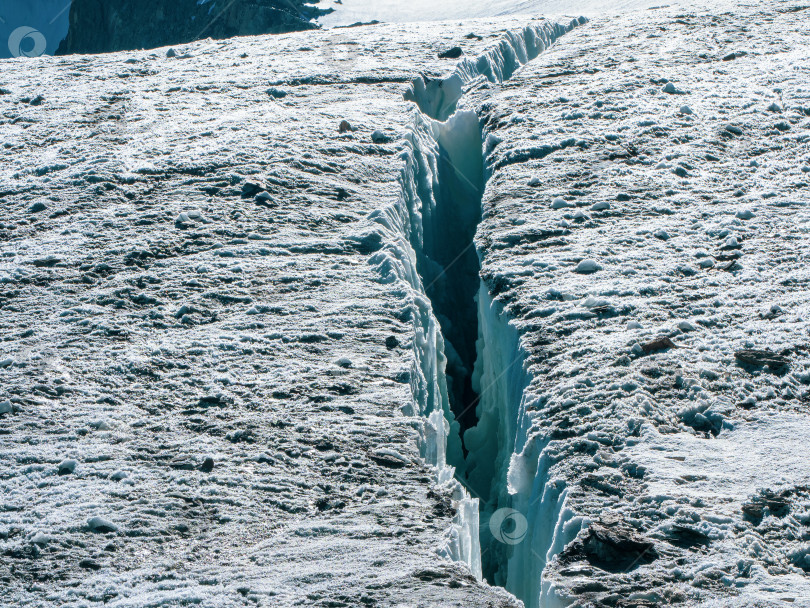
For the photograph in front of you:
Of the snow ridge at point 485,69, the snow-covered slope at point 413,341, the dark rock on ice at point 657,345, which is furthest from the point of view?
the snow ridge at point 485,69

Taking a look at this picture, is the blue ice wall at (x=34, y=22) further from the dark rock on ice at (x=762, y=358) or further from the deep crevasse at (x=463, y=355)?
the dark rock on ice at (x=762, y=358)

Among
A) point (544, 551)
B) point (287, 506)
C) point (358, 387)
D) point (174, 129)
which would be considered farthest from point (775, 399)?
point (174, 129)

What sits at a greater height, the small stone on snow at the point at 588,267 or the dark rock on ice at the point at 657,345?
the small stone on snow at the point at 588,267

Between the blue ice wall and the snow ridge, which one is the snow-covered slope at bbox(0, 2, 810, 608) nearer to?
the snow ridge

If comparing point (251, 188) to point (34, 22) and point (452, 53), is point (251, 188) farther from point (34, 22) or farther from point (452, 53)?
point (34, 22)

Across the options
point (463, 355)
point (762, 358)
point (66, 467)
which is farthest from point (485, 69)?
point (66, 467)

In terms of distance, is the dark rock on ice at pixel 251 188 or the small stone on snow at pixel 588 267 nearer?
the small stone on snow at pixel 588 267

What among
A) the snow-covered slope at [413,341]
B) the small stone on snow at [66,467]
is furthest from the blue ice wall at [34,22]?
the small stone on snow at [66,467]

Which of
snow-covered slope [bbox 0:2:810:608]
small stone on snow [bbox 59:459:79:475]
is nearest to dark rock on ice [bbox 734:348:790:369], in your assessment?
snow-covered slope [bbox 0:2:810:608]

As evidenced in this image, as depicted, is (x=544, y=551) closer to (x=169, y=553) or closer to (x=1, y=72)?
(x=169, y=553)
